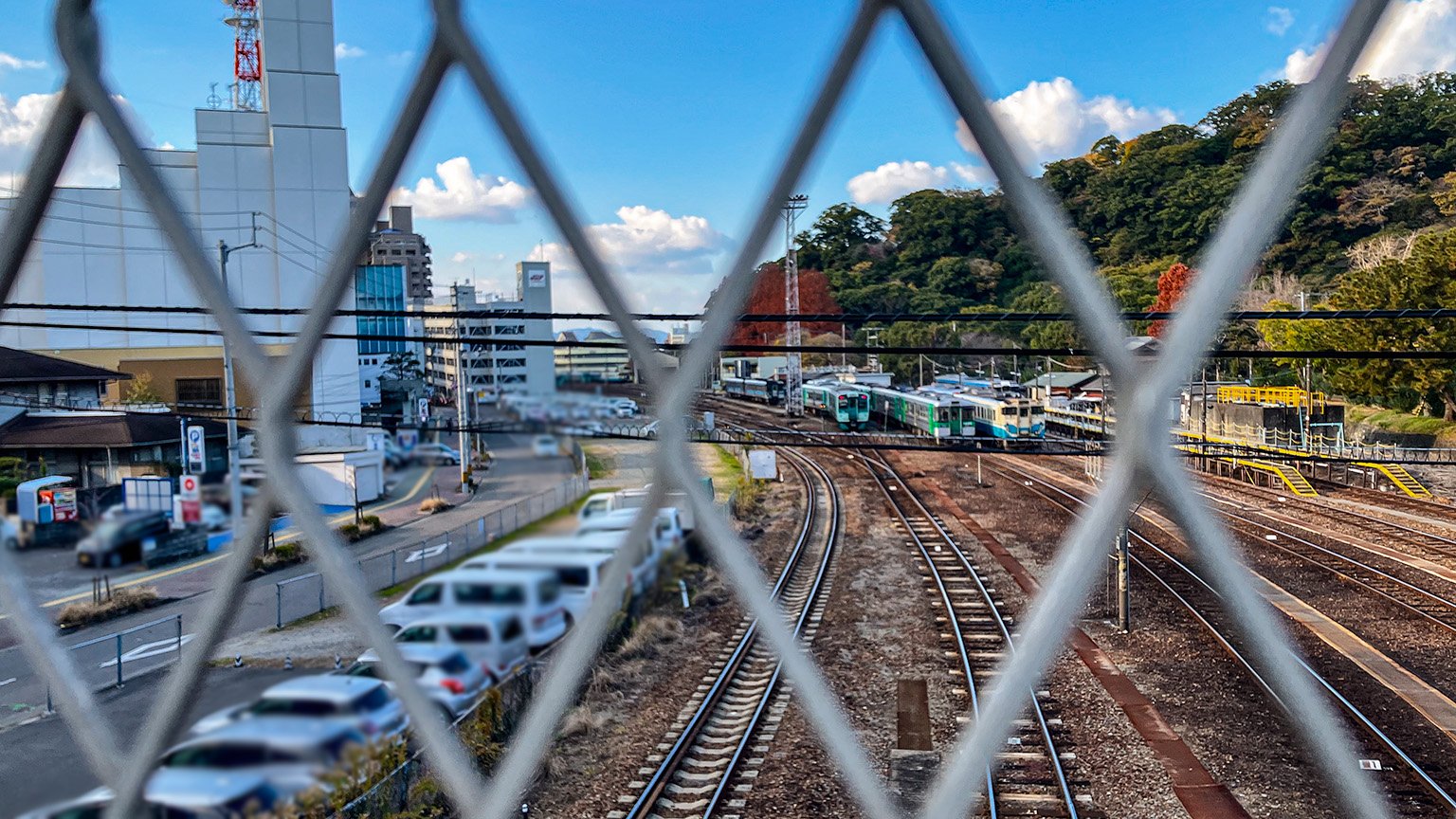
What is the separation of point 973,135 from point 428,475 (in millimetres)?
566

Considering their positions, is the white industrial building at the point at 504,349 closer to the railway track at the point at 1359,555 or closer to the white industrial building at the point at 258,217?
the white industrial building at the point at 258,217

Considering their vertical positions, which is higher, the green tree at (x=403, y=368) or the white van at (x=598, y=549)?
the green tree at (x=403, y=368)

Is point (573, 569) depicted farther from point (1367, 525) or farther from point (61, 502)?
point (1367, 525)

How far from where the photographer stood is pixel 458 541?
80 cm

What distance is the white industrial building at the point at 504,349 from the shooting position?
0.75 meters

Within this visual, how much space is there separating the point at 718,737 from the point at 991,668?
52.9 inches

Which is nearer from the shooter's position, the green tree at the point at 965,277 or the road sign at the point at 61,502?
the road sign at the point at 61,502

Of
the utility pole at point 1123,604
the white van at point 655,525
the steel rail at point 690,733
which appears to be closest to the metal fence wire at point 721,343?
the white van at point 655,525

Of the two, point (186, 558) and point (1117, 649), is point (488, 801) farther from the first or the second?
point (1117, 649)

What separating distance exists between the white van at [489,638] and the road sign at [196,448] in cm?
50

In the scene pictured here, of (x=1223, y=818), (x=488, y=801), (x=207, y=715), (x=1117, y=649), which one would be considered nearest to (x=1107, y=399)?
(x=488, y=801)

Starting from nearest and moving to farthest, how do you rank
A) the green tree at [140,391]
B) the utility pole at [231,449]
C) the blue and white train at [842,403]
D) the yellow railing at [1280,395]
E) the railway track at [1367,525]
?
1. the utility pole at [231,449]
2. the green tree at [140,391]
3. the yellow railing at [1280,395]
4. the railway track at [1367,525]
5. the blue and white train at [842,403]

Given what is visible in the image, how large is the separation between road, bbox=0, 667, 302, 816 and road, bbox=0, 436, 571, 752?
2 cm

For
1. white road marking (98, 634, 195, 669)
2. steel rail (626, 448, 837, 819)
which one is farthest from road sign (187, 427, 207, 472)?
steel rail (626, 448, 837, 819)
